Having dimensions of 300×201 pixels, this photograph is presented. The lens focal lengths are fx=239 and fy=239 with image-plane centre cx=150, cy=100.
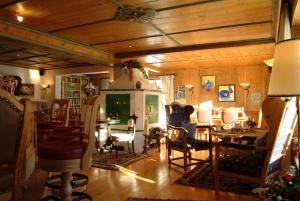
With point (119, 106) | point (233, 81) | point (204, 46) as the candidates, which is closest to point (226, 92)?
point (233, 81)

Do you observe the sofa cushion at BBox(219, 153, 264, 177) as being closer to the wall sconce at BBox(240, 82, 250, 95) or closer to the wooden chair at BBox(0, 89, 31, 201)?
the wooden chair at BBox(0, 89, 31, 201)

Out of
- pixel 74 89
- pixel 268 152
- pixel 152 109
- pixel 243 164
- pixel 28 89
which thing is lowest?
pixel 243 164

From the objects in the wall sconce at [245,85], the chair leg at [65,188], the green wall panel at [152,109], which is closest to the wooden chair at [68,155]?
the chair leg at [65,188]

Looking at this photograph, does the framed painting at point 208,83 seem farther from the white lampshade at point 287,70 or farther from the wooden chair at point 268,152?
the white lampshade at point 287,70

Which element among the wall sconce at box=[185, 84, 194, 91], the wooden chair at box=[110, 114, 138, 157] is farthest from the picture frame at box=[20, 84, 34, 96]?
the wall sconce at box=[185, 84, 194, 91]

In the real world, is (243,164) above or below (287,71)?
below

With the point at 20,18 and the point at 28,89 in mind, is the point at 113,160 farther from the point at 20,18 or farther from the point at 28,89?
the point at 28,89

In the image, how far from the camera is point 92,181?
3434 millimetres

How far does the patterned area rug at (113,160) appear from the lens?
14.0 feet

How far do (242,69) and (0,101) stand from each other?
737cm

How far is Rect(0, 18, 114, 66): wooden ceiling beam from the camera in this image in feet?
12.2

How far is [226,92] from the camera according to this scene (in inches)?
306

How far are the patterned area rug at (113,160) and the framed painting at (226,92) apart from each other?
383cm

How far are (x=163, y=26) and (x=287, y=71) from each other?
2798mm
